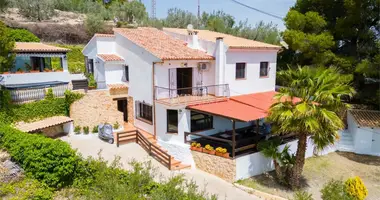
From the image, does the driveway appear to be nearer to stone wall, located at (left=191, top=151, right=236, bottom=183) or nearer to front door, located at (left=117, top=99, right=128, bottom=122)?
stone wall, located at (left=191, top=151, right=236, bottom=183)

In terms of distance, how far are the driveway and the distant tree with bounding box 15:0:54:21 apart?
42.1 meters

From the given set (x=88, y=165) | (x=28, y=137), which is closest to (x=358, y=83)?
(x=88, y=165)

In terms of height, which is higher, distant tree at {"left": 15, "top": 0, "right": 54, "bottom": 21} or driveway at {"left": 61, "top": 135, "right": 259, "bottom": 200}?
distant tree at {"left": 15, "top": 0, "right": 54, "bottom": 21}

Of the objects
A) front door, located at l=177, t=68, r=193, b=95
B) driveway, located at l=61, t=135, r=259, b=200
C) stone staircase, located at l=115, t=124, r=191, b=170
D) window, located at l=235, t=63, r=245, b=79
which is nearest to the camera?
driveway, located at l=61, t=135, r=259, b=200

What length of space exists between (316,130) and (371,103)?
59.3 ft

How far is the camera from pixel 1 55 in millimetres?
20641

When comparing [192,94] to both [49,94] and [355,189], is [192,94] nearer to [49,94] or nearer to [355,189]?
[49,94]

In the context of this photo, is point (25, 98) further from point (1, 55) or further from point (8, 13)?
point (8, 13)

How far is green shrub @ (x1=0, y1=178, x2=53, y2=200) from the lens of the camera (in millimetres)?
14289

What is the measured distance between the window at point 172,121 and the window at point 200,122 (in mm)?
1397

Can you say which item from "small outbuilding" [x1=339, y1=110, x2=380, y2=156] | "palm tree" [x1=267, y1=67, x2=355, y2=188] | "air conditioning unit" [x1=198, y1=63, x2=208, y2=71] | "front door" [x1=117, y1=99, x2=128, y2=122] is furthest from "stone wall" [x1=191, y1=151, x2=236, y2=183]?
"small outbuilding" [x1=339, y1=110, x2=380, y2=156]

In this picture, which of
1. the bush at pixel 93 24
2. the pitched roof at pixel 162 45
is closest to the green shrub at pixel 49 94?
the pitched roof at pixel 162 45

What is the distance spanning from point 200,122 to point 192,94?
3.00 metres

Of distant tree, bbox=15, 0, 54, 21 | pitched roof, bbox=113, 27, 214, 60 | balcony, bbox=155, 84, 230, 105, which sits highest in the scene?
distant tree, bbox=15, 0, 54, 21
